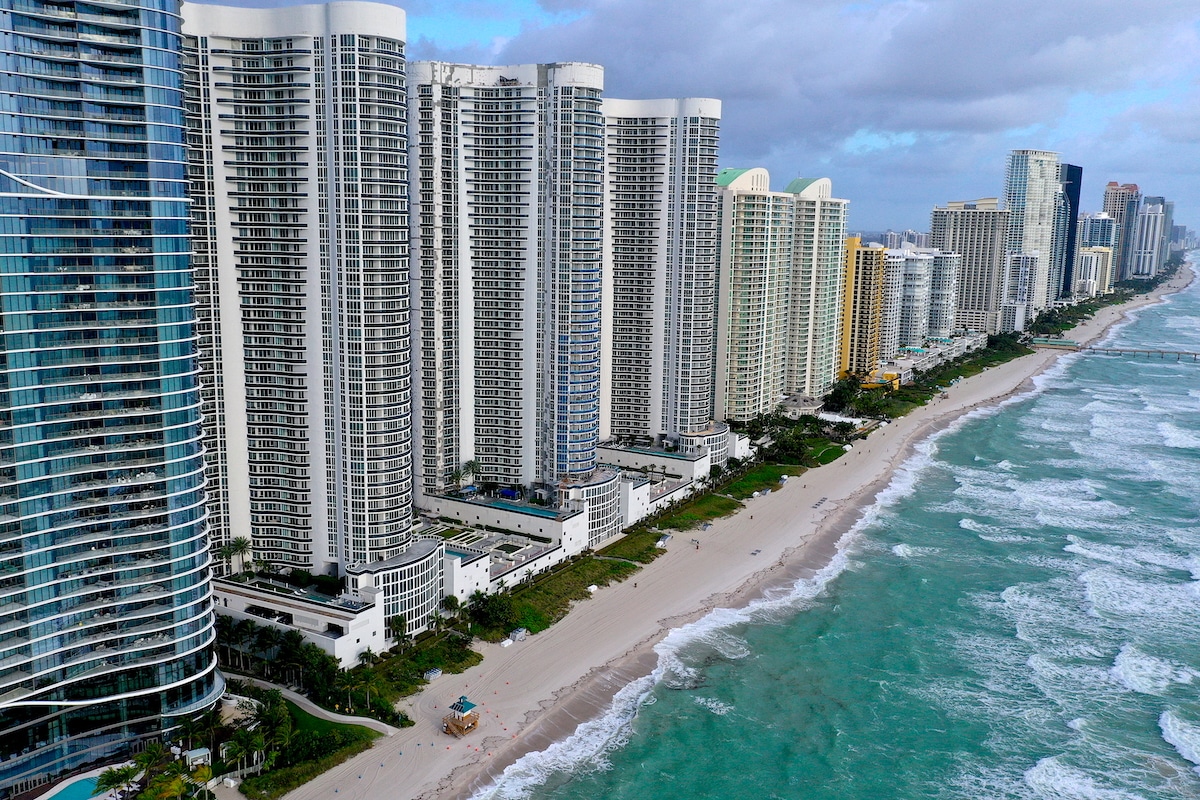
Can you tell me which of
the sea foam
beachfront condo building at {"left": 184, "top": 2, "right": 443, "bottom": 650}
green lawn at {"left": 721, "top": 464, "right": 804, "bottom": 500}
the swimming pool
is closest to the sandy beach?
green lawn at {"left": 721, "top": 464, "right": 804, "bottom": 500}

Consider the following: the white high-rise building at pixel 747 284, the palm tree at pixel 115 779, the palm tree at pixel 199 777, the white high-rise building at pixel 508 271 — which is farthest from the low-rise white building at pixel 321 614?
the white high-rise building at pixel 747 284

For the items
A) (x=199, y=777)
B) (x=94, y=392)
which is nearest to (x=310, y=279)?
(x=94, y=392)

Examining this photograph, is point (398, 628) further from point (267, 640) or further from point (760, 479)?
point (760, 479)

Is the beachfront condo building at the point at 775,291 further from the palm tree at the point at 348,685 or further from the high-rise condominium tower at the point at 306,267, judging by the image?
the palm tree at the point at 348,685

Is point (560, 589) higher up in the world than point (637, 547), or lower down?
lower down

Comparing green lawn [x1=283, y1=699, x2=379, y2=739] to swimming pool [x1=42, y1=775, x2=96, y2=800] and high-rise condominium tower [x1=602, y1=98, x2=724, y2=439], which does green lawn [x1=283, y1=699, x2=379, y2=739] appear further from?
high-rise condominium tower [x1=602, y1=98, x2=724, y2=439]
